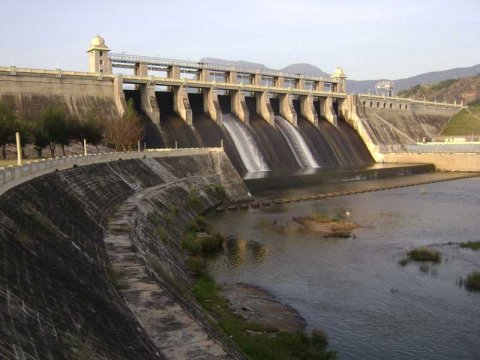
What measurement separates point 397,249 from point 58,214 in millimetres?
22959

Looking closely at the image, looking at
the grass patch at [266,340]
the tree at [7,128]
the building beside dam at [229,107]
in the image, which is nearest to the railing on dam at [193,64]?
the building beside dam at [229,107]

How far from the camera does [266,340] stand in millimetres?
20234

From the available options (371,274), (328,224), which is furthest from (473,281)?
(328,224)

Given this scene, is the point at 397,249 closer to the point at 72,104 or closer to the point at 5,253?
the point at 5,253

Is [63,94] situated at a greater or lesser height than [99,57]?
lesser

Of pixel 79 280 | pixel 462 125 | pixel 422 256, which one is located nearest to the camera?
pixel 79 280

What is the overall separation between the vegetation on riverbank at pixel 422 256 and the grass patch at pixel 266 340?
13.5m

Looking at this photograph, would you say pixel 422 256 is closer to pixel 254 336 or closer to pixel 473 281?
pixel 473 281

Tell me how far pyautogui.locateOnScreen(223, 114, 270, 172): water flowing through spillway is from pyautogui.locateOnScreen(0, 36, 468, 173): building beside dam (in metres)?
0.16

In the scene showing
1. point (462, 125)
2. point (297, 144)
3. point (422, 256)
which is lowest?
point (422, 256)

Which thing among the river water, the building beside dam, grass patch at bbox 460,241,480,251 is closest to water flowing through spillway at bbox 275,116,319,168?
the building beside dam

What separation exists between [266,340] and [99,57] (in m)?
56.6

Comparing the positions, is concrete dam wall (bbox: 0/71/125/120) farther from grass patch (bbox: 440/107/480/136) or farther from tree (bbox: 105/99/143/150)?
grass patch (bbox: 440/107/480/136)

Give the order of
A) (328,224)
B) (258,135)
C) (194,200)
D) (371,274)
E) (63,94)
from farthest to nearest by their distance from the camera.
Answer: (258,135) → (63,94) → (194,200) → (328,224) → (371,274)
